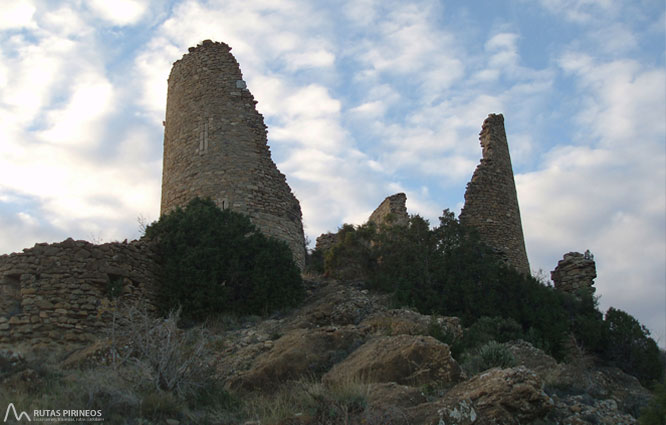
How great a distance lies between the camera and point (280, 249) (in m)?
14.5

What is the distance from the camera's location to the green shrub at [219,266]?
1302 cm

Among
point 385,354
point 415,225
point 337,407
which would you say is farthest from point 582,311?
point 337,407

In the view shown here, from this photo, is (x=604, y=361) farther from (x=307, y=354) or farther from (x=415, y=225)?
(x=307, y=354)

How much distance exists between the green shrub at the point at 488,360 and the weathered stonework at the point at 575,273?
31.6 feet

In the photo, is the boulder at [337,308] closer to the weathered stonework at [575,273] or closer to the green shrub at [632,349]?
the green shrub at [632,349]

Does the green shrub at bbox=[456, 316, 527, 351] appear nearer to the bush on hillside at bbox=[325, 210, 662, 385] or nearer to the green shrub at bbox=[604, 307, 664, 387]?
the bush on hillside at bbox=[325, 210, 662, 385]

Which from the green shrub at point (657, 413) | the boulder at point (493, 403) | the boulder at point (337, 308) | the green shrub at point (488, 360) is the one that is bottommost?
the green shrub at point (657, 413)

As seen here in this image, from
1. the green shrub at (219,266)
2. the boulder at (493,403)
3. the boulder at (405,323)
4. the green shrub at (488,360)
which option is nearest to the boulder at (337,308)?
the boulder at (405,323)

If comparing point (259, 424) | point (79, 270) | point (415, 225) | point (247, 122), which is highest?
point (247, 122)

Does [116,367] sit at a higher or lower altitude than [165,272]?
lower

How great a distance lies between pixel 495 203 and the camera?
2008 cm

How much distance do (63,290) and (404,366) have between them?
6564 mm

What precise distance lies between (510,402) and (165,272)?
325 inches

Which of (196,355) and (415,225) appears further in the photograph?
(415,225)
